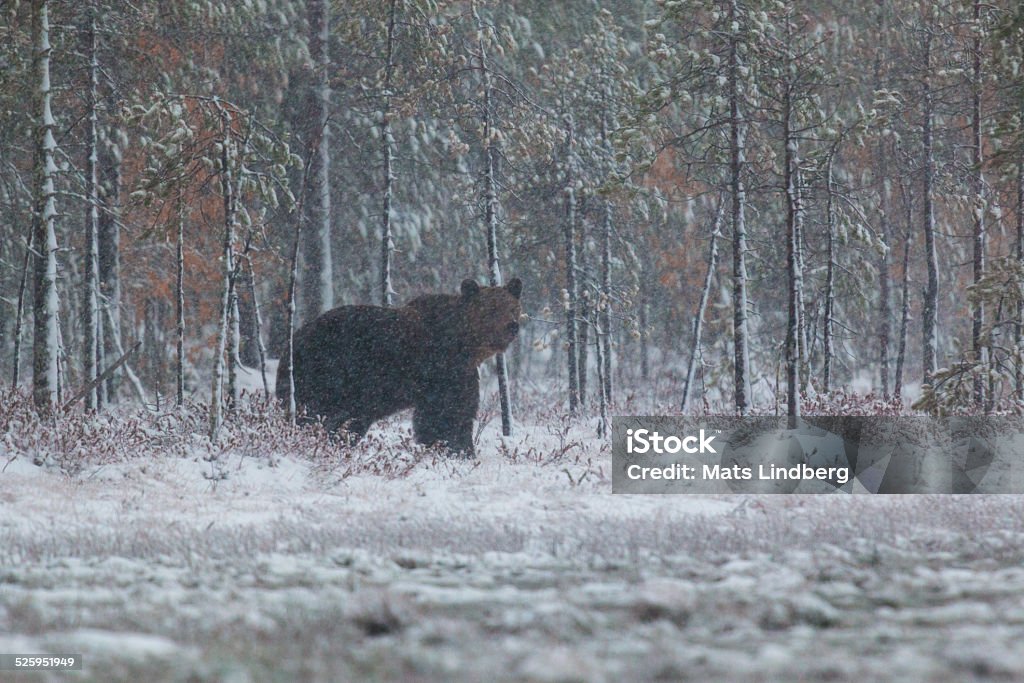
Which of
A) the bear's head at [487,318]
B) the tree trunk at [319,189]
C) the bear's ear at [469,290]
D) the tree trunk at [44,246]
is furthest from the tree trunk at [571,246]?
the tree trunk at [44,246]

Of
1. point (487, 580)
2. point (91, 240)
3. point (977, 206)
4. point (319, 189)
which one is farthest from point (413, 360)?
point (977, 206)

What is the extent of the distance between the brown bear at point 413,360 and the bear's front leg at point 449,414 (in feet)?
0.04

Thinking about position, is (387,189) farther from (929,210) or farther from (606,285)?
(929,210)

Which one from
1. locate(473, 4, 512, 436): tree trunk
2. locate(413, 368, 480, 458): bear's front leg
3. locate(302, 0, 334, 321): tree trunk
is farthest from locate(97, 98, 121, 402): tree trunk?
locate(413, 368, 480, 458): bear's front leg

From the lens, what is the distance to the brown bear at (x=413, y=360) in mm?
13391

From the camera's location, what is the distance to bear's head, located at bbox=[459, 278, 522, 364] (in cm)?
1346

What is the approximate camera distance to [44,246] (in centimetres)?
1284

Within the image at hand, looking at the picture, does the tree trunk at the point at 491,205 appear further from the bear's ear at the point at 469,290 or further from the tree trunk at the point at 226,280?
the tree trunk at the point at 226,280

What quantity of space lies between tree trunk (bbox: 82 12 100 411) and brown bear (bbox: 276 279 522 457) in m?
3.18

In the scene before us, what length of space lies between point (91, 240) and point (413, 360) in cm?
550

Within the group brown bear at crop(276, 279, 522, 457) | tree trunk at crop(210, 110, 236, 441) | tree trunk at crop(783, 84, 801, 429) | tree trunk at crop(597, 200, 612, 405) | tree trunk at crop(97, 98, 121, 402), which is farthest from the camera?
tree trunk at crop(597, 200, 612, 405)

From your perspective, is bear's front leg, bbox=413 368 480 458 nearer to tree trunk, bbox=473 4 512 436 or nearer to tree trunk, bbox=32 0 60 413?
tree trunk, bbox=473 4 512 436

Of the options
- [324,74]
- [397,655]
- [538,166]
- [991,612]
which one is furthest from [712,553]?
[324,74]

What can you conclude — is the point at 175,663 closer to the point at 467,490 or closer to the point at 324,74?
the point at 467,490
